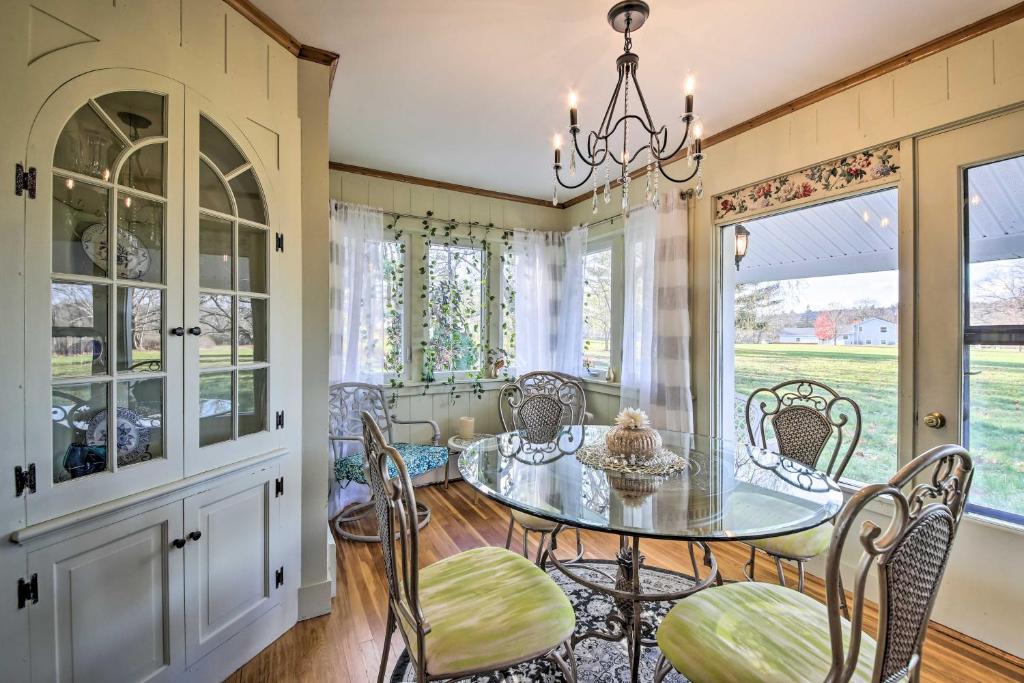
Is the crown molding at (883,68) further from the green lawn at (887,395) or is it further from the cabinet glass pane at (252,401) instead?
the cabinet glass pane at (252,401)

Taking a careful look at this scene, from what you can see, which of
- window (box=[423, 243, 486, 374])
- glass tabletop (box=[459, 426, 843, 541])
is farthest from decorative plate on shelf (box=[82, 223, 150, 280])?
window (box=[423, 243, 486, 374])

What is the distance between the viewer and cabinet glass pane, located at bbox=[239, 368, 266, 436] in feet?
5.96

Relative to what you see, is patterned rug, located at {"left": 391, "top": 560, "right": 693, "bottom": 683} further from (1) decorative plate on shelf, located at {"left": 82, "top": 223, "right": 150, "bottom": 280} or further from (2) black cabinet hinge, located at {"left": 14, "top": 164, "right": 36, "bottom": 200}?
(2) black cabinet hinge, located at {"left": 14, "top": 164, "right": 36, "bottom": 200}

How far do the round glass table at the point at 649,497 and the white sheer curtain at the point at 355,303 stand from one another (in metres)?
1.66

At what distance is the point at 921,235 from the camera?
6.78 ft

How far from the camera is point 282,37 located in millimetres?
1954

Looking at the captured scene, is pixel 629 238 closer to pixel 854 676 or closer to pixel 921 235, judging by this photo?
pixel 921 235

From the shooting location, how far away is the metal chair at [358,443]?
298cm

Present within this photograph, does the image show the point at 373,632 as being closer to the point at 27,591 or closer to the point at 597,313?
the point at 27,591

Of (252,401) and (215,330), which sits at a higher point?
(215,330)

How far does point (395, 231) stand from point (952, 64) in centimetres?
342

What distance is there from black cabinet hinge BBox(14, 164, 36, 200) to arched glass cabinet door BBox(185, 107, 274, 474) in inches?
16.5

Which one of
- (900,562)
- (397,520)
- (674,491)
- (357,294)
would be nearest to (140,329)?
(397,520)

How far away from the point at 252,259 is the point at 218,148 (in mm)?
428
